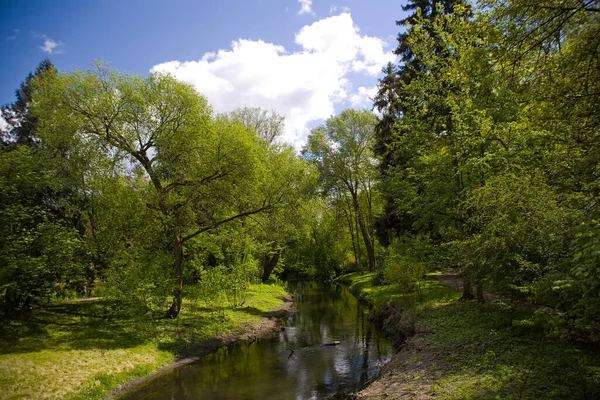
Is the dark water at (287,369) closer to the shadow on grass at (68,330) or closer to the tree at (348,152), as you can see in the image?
the shadow on grass at (68,330)

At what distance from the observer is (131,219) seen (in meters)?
18.9

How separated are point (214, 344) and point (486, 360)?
13.2 meters

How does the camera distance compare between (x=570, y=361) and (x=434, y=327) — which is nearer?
(x=570, y=361)

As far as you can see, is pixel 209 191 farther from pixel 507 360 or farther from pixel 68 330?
pixel 507 360

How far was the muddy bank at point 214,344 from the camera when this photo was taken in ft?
44.7

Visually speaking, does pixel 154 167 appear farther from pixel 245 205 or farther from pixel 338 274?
pixel 338 274

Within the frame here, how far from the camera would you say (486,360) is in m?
10.0

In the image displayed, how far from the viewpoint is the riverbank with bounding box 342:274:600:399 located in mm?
8031

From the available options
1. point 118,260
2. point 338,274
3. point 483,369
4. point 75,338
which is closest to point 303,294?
point 338,274

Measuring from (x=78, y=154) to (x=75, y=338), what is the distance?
355 inches

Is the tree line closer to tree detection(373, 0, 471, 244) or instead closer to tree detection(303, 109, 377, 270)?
tree detection(373, 0, 471, 244)

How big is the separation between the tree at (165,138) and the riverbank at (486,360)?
11154 millimetres

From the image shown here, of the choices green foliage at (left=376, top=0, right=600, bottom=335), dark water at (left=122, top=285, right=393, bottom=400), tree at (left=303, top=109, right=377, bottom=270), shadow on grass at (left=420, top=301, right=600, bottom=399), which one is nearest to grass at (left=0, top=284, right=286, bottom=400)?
dark water at (left=122, top=285, right=393, bottom=400)

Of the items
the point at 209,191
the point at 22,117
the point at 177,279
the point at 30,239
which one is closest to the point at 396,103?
the point at 209,191
